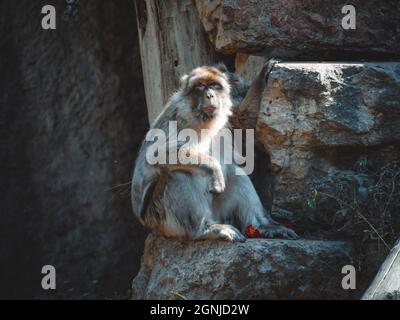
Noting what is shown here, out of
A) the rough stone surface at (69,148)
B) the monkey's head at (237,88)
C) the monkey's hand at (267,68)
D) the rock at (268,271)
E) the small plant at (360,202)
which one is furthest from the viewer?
the rough stone surface at (69,148)

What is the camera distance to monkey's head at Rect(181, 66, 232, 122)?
6688 millimetres

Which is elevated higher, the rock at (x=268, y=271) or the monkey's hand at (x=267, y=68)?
the monkey's hand at (x=267, y=68)

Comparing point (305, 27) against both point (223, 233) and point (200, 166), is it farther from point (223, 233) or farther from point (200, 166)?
point (223, 233)

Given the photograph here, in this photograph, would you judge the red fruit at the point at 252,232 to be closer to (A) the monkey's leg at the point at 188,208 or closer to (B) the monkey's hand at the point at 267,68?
(A) the monkey's leg at the point at 188,208

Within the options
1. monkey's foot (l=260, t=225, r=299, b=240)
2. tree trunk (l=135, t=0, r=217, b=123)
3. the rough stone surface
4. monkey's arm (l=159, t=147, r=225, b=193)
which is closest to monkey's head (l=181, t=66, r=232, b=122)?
monkey's arm (l=159, t=147, r=225, b=193)

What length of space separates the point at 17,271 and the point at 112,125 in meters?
1.91

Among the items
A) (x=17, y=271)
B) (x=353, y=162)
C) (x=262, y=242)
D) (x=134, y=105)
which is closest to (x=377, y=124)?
(x=353, y=162)

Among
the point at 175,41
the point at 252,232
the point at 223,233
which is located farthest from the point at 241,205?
the point at 175,41

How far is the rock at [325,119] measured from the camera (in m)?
6.84

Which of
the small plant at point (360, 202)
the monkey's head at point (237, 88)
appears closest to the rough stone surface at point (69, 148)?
the monkey's head at point (237, 88)

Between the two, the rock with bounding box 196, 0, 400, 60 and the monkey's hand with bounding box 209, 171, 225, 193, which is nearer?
the monkey's hand with bounding box 209, 171, 225, 193

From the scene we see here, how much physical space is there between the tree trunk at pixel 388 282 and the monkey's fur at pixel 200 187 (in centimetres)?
124

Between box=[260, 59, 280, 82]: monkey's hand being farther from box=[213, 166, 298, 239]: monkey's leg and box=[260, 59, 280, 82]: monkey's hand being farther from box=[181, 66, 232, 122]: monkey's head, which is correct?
box=[213, 166, 298, 239]: monkey's leg

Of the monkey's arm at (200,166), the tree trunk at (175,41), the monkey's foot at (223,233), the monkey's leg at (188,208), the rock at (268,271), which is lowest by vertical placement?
the rock at (268,271)
